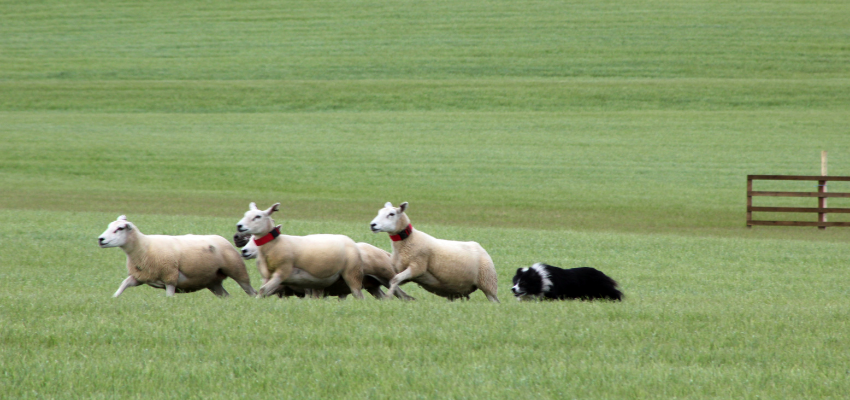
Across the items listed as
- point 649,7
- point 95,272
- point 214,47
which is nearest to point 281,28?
point 214,47

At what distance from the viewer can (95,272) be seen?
12.7 metres

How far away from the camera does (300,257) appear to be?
916 cm

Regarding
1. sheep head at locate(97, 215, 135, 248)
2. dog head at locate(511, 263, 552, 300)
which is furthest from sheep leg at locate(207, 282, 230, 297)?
dog head at locate(511, 263, 552, 300)

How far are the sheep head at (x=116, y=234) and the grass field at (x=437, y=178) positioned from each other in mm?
635

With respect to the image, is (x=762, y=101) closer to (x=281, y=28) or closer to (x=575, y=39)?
(x=575, y=39)

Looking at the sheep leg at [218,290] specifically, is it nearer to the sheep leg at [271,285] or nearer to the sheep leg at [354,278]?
the sheep leg at [271,285]

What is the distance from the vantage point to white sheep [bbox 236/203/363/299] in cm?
907

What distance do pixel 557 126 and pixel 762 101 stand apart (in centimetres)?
1172

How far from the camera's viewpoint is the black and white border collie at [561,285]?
31.2 feet

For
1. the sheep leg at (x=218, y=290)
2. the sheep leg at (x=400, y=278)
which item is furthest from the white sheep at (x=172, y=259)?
the sheep leg at (x=400, y=278)

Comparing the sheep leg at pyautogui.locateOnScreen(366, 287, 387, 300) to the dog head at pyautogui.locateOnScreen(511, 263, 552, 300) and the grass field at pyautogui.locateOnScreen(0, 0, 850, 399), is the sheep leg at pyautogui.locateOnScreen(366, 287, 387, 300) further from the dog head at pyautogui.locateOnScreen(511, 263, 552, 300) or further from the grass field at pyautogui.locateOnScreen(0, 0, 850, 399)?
the grass field at pyautogui.locateOnScreen(0, 0, 850, 399)

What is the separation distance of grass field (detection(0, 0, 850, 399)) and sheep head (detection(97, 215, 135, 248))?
635mm

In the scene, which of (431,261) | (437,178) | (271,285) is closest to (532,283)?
(431,261)

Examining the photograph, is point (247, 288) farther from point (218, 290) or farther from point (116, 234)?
point (116, 234)
